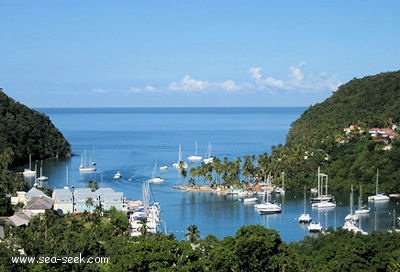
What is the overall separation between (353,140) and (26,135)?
3525cm

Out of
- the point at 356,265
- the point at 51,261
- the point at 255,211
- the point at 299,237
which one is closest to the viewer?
the point at 51,261

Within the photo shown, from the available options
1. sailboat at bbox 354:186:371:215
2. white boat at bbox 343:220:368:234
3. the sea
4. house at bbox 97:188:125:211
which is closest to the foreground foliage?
the sea

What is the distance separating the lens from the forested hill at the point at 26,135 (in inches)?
2717

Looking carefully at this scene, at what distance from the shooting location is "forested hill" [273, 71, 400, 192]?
48094 millimetres

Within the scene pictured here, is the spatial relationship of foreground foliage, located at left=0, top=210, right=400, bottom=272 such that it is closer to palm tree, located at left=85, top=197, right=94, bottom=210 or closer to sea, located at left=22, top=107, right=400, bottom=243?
palm tree, located at left=85, top=197, right=94, bottom=210

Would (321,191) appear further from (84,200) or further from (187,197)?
(84,200)

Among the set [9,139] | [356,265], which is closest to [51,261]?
[356,265]

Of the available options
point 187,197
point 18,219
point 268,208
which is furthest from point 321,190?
point 18,219

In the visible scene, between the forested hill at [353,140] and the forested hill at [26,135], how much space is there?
2622 centimetres

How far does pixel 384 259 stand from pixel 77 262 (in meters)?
9.63

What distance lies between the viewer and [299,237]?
34.1 metres

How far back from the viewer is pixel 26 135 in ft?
237

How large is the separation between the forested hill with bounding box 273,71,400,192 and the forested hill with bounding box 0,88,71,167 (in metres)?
26.2

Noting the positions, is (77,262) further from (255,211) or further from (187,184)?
(187,184)
